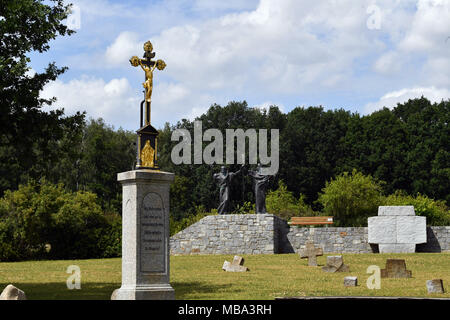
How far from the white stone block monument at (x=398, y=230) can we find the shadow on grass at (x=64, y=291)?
53.1 ft

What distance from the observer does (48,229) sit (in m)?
31.1

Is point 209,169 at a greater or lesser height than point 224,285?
greater

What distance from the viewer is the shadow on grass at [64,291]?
13.2 m

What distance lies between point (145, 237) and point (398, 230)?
66.0ft

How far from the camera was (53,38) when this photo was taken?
1550cm

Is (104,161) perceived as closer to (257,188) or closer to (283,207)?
(283,207)

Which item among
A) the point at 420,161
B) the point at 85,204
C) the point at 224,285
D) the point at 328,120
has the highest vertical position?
the point at 328,120

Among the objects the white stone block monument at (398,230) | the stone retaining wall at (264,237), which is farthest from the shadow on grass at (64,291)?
the white stone block monument at (398,230)

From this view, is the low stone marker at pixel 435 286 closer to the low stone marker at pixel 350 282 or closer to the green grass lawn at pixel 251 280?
the green grass lawn at pixel 251 280

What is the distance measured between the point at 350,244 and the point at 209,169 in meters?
24.1

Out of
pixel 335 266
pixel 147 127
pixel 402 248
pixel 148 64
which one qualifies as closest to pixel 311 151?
pixel 402 248

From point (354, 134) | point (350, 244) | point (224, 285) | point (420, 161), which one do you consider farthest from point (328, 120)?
point (224, 285)

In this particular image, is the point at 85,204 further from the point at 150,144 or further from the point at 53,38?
the point at 150,144
